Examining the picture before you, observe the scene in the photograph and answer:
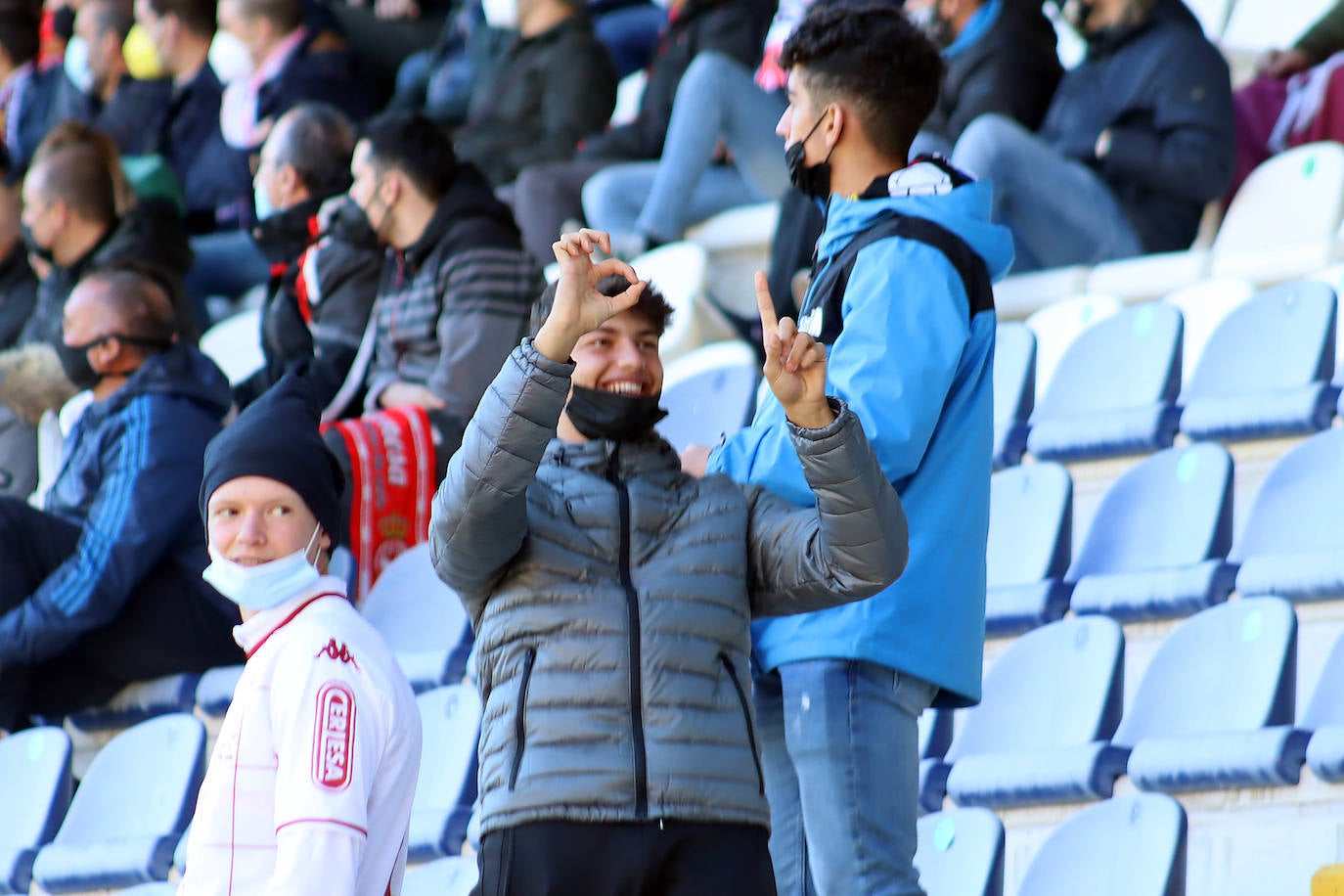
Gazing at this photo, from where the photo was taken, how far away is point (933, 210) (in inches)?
95.1

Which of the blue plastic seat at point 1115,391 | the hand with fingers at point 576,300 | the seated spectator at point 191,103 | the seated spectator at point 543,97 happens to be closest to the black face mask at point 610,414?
the hand with fingers at point 576,300

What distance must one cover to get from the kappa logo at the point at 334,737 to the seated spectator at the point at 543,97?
3.88 metres

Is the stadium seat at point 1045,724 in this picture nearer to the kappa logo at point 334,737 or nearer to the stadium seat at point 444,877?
the stadium seat at point 444,877

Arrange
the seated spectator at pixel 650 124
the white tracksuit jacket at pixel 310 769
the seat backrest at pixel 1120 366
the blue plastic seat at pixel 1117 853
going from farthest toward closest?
the seated spectator at pixel 650 124 → the seat backrest at pixel 1120 366 → the blue plastic seat at pixel 1117 853 → the white tracksuit jacket at pixel 310 769

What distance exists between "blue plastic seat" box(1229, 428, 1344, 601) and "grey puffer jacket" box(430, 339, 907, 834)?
4.07 feet

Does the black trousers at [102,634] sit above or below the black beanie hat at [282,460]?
above

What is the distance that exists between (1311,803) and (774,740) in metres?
0.90

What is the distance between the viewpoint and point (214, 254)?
6543 mm

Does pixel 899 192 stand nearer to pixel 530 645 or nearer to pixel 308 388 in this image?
pixel 530 645

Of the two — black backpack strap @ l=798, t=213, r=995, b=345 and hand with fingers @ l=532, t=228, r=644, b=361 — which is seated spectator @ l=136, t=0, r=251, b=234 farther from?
hand with fingers @ l=532, t=228, r=644, b=361

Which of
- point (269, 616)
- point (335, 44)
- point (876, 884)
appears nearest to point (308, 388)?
point (269, 616)

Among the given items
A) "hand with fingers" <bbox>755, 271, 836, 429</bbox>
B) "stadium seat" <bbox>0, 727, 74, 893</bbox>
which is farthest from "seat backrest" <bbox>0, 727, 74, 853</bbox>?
"hand with fingers" <bbox>755, 271, 836, 429</bbox>

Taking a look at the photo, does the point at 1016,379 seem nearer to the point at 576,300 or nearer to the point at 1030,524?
the point at 1030,524

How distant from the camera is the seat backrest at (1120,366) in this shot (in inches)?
155
